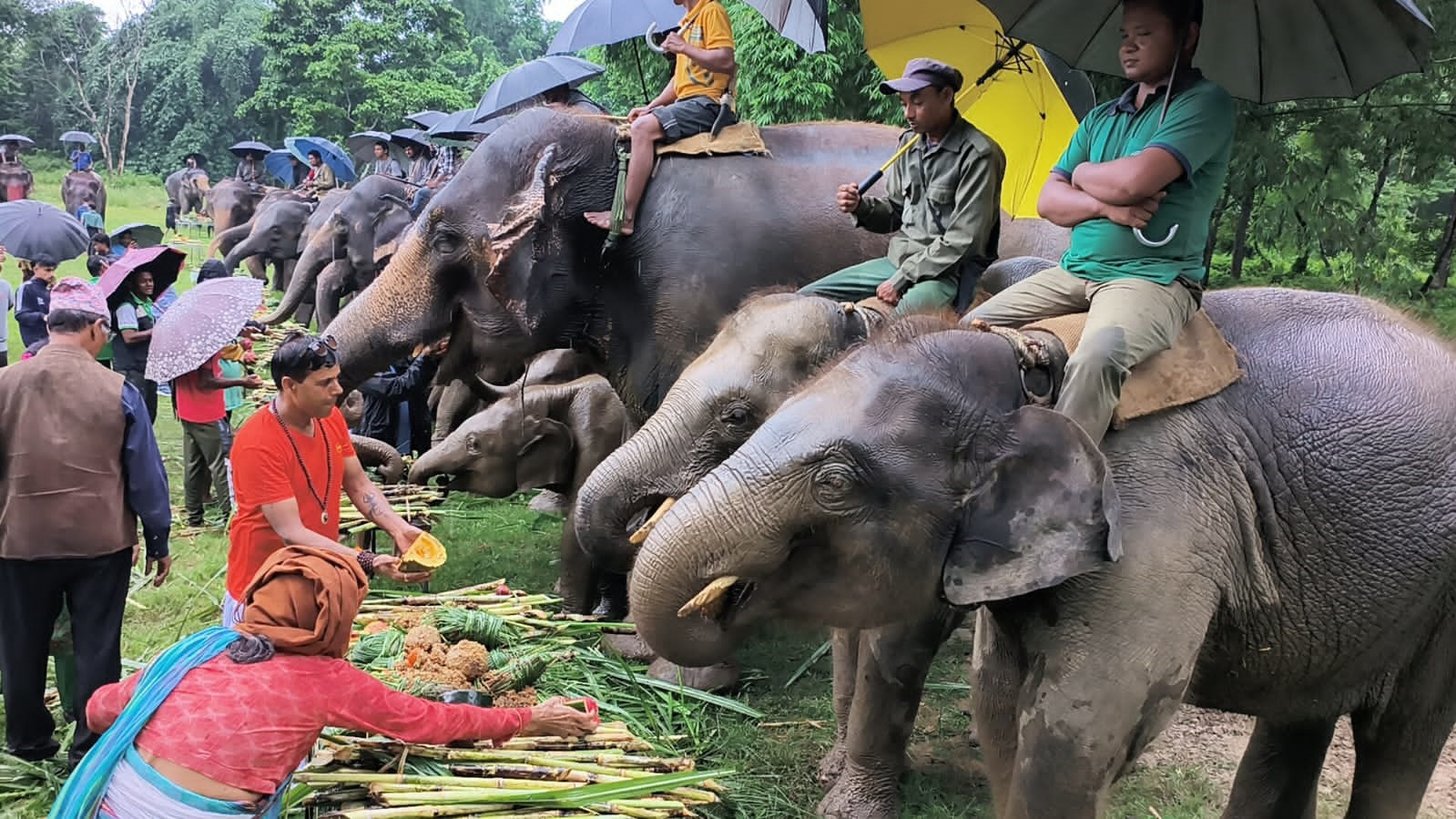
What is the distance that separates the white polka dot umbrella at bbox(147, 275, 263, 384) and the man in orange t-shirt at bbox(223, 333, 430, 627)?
2407mm

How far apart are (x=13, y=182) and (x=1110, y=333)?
2039cm

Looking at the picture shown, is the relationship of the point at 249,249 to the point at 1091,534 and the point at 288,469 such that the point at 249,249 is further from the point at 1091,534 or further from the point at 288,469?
the point at 1091,534

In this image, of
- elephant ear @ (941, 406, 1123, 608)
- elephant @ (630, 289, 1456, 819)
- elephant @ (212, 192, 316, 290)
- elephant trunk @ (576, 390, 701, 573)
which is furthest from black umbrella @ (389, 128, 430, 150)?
elephant ear @ (941, 406, 1123, 608)

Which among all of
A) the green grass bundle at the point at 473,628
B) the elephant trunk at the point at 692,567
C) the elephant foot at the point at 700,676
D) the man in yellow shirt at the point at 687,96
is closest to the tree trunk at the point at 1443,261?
the man in yellow shirt at the point at 687,96

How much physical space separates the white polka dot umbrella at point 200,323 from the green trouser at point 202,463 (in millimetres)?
1397

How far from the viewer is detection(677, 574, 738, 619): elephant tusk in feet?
8.67

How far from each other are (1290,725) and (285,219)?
15.5 metres

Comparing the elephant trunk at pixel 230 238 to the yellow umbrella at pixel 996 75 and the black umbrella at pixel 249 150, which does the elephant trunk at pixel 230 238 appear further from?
the yellow umbrella at pixel 996 75

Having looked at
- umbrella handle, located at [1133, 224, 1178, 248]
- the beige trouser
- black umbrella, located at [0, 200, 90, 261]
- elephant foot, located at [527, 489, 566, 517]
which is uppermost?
umbrella handle, located at [1133, 224, 1178, 248]

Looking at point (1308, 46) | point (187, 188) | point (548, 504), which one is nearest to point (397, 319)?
point (548, 504)

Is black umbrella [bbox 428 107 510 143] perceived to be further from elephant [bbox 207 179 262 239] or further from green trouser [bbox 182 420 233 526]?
elephant [bbox 207 179 262 239]

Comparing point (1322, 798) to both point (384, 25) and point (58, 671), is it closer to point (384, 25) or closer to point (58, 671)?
point (58, 671)

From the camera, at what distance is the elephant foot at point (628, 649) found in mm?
5394

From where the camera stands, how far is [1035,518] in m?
2.59
